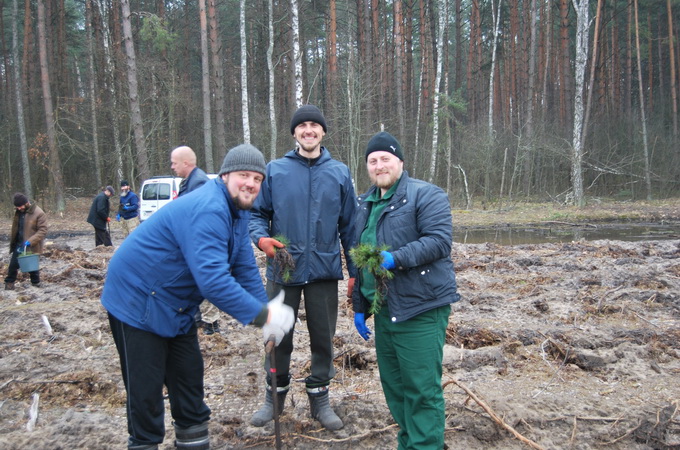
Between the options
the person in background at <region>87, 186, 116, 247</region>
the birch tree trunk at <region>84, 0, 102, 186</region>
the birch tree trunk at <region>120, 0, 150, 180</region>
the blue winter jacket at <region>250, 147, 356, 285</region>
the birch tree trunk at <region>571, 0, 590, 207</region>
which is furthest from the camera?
the birch tree trunk at <region>84, 0, 102, 186</region>

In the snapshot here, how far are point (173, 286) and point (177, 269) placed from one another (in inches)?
3.6

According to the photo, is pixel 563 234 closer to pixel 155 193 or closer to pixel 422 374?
pixel 155 193

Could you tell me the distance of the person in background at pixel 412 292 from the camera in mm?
2953

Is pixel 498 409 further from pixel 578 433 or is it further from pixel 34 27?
pixel 34 27

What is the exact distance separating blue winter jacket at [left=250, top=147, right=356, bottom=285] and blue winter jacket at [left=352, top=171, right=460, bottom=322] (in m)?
0.55

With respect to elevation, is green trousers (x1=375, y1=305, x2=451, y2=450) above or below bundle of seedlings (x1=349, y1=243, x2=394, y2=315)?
below

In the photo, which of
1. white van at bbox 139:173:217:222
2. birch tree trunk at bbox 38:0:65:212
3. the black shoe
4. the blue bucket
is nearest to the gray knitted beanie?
the black shoe

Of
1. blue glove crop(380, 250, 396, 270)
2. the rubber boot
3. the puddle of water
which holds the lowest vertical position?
the puddle of water

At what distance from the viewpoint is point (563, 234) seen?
642 inches

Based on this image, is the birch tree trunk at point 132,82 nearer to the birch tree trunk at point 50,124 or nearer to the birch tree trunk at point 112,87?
the birch tree trunk at point 112,87

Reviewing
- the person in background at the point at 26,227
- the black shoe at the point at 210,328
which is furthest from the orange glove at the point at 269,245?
the person in background at the point at 26,227

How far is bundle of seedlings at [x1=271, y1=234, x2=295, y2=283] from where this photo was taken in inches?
137

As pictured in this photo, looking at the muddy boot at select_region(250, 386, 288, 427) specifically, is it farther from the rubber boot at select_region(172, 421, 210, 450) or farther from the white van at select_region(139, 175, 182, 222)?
the white van at select_region(139, 175, 182, 222)

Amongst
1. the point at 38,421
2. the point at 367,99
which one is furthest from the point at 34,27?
the point at 38,421
